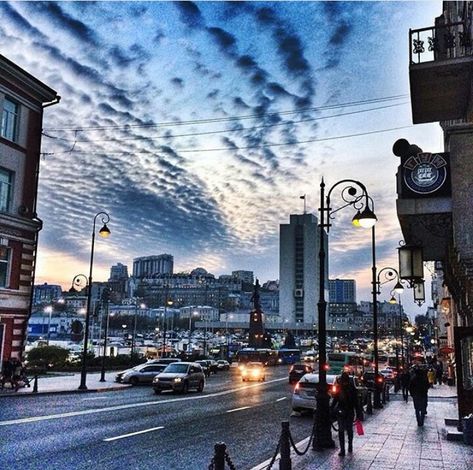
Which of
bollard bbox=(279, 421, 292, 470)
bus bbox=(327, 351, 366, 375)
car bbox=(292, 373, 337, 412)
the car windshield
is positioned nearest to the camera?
bollard bbox=(279, 421, 292, 470)

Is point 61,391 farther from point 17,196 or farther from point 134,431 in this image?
point 134,431

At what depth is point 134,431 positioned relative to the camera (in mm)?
15250

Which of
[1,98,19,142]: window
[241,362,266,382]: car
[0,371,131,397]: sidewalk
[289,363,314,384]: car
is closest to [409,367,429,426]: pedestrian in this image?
[0,371,131,397]: sidewalk

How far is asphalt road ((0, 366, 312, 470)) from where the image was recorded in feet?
37.4

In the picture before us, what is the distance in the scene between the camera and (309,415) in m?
21.7

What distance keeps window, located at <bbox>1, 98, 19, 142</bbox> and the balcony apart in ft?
78.6

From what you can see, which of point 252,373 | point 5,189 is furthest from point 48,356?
point 5,189

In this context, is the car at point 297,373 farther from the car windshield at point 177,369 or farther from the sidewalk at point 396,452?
the sidewalk at point 396,452

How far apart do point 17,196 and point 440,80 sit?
24.9m

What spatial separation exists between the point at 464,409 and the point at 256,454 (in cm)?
582

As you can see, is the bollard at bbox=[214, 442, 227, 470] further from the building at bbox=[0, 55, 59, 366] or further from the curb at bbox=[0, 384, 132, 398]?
the building at bbox=[0, 55, 59, 366]

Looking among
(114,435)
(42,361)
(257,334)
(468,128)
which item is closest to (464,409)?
(468,128)

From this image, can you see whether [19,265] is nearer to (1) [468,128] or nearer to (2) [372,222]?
(2) [372,222]

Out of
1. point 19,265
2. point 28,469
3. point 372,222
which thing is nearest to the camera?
point 28,469
